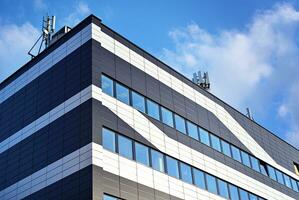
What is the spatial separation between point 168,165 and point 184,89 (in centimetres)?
855

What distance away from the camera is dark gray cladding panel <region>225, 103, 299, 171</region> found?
4696 centimetres

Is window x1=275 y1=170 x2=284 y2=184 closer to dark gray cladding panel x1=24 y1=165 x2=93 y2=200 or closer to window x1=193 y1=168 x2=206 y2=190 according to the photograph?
window x1=193 y1=168 x2=206 y2=190

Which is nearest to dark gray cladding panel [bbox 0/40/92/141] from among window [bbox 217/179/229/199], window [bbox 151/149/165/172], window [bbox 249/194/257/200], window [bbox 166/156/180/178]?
window [bbox 151/149/165/172]

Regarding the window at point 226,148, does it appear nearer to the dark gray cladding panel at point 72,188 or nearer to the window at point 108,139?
the window at point 108,139

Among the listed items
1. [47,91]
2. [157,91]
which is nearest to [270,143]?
[157,91]

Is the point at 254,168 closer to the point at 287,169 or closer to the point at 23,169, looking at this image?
the point at 287,169

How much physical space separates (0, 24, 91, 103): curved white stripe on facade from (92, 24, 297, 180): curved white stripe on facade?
109 cm

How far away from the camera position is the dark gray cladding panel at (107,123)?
94.2 ft

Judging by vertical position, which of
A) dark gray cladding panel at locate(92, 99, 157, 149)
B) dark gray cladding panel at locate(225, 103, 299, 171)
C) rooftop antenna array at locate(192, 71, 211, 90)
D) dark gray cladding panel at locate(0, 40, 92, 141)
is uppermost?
rooftop antenna array at locate(192, 71, 211, 90)

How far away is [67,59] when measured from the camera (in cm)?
3331

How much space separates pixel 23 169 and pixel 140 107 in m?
9.67

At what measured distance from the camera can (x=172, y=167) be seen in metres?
34.2

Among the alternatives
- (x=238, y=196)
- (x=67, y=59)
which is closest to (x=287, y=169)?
(x=238, y=196)

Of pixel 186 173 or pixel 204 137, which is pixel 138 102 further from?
pixel 204 137
